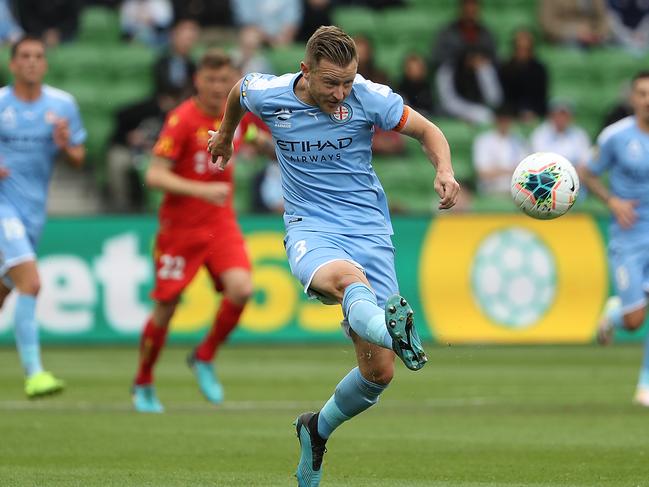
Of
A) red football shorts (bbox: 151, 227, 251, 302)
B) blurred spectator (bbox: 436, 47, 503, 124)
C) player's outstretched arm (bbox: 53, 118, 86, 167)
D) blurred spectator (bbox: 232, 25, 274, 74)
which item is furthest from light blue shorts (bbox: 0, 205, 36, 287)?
blurred spectator (bbox: 436, 47, 503, 124)

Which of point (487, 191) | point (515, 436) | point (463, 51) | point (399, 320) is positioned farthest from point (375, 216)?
point (463, 51)

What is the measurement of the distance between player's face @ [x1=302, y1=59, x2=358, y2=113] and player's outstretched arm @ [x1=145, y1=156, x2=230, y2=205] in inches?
138

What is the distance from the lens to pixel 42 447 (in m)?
8.87

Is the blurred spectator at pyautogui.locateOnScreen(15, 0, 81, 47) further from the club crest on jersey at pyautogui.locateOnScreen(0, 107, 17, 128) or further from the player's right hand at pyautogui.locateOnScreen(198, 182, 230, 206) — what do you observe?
the player's right hand at pyautogui.locateOnScreen(198, 182, 230, 206)

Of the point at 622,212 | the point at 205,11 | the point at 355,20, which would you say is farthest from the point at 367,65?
the point at 622,212

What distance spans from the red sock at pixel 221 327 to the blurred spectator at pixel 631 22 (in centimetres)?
1344

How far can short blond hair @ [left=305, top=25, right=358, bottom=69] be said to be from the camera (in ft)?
22.8

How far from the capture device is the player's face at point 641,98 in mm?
12188

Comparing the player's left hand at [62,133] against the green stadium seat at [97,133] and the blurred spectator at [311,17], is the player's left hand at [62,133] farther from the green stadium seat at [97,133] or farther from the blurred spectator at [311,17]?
the blurred spectator at [311,17]

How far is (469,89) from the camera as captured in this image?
21.5m

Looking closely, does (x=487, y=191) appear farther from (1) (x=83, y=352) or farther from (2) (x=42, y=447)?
(2) (x=42, y=447)

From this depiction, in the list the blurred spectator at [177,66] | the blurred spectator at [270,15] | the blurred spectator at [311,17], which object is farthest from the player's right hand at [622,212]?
the blurred spectator at [270,15]

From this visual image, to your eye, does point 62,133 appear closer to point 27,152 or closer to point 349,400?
point 27,152

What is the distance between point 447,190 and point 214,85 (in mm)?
4977
